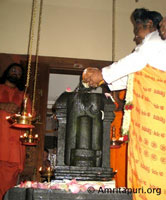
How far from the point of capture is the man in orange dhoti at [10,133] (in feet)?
13.4

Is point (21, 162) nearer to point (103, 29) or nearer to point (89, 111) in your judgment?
point (89, 111)

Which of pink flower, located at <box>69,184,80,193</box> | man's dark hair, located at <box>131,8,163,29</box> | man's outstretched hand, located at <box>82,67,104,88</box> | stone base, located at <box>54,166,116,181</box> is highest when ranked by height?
man's dark hair, located at <box>131,8,163,29</box>

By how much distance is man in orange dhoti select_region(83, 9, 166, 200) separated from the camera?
6.31 ft

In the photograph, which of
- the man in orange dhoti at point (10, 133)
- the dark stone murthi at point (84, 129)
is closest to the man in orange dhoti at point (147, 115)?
the dark stone murthi at point (84, 129)

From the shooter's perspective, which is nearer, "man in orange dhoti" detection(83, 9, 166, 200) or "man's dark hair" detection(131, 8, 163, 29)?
"man in orange dhoti" detection(83, 9, 166, 200)

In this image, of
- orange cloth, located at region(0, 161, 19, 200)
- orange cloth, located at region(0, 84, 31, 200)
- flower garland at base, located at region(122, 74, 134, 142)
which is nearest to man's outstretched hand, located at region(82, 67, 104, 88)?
flower garland at base, located at region(122, 74, 134, 142)

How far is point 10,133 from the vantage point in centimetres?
425

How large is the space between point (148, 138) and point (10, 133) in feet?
9.39

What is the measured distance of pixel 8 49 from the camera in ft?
16.3

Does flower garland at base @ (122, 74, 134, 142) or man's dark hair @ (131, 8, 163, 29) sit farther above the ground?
man's dark hair @ (131, 8, 163, 29)

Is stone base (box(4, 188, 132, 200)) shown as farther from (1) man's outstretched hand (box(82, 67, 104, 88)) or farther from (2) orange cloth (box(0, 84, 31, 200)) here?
(2) orange cloth (box(0, 84, 31, 200))

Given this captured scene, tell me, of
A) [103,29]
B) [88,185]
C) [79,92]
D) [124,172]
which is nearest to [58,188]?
[88,185]

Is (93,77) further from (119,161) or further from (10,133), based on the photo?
(10,133)

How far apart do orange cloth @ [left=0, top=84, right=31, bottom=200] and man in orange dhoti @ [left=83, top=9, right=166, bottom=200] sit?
255 centimetres
